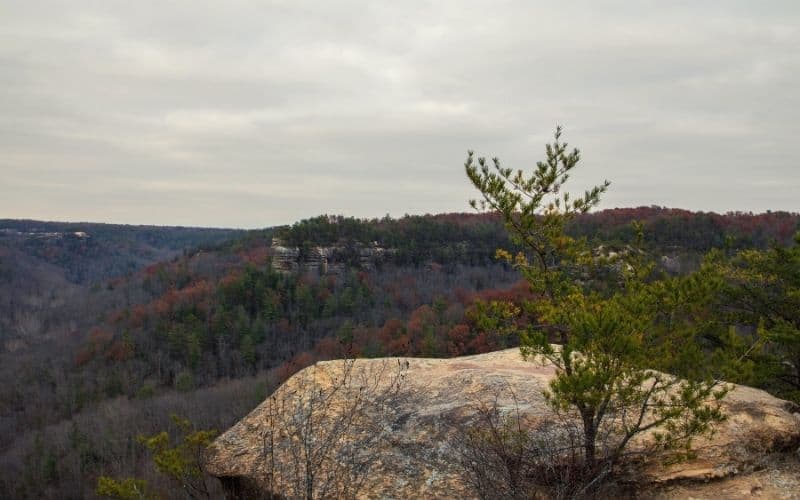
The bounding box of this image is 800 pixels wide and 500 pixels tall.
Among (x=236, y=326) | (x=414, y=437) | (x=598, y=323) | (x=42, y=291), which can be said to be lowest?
(x=42, y=291)

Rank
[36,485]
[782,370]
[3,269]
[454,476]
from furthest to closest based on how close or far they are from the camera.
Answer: [3,269], [36,485], [782,370], [454,476]

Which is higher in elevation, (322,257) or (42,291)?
(322,257)

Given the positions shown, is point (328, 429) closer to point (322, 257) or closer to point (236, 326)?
point (236, 326)

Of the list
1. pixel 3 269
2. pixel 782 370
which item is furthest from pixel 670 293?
pixel 3 269

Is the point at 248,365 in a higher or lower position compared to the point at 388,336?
lower

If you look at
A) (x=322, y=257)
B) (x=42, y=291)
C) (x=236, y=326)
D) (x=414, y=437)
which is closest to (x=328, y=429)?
(x=414, y=437)

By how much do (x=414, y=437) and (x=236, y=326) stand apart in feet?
224

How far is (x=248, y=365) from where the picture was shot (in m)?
69.5

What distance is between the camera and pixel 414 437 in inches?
297

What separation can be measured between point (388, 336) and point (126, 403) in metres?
31.9

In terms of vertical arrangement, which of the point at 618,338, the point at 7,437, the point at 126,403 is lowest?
the point at 7,437

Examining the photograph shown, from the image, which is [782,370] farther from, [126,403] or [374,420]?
[126,403]

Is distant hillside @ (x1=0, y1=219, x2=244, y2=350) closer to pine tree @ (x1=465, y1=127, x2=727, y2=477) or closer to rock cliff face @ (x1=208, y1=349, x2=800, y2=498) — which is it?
rock cliff face @ (x1=208, y1=349, x2=800, y2=498)

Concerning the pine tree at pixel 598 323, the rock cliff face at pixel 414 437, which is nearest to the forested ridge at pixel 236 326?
the rock cliff face at pixel 414 437
